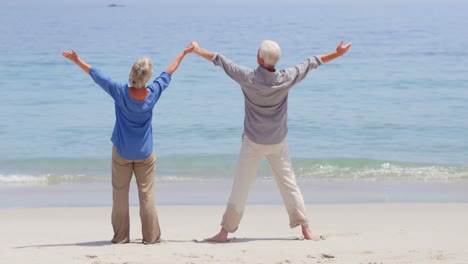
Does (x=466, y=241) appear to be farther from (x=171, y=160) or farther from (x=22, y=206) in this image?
(x=171, y=160)

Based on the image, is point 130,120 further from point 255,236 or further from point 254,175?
point 255,236

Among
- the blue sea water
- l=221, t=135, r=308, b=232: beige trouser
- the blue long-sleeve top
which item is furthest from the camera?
the blue sea water

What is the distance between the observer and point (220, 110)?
2009 centimetres

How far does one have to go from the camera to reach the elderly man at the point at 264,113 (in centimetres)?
695

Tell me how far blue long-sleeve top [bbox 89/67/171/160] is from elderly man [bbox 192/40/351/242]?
1.98 ft

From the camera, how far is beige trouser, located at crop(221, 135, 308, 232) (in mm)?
7086

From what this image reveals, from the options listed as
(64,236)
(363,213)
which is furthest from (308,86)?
(64,236)

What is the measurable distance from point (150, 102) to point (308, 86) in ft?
57.7

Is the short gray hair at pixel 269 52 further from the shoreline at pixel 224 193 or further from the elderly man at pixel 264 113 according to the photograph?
the shoreline at pixel 224 193

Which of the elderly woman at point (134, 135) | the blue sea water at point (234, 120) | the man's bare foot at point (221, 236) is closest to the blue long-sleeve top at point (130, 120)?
the elderly woman at point (134, 135)

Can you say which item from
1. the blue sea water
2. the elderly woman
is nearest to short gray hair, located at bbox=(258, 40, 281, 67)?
the elderly woman

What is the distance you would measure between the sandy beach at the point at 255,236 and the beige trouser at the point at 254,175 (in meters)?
0.21

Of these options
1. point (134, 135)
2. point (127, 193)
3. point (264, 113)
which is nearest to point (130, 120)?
point (134, 135)

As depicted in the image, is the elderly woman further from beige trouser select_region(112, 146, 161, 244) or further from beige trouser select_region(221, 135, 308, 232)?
beige trouser select_region(221, 135, 308, 232)
